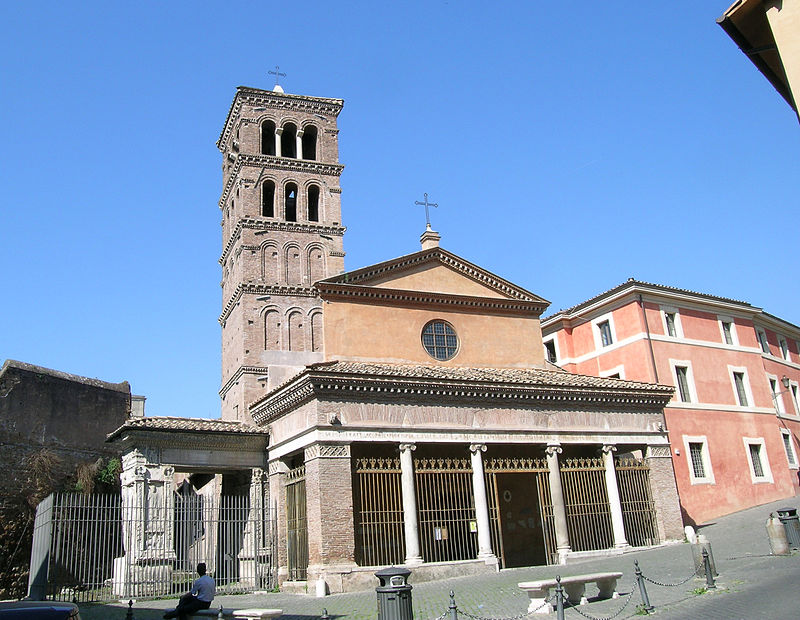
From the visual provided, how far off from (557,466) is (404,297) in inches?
260

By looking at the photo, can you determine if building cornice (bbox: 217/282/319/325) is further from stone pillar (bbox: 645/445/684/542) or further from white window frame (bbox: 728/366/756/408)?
white window frame (bbox: 728/366/756/408)

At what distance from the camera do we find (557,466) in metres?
19.7

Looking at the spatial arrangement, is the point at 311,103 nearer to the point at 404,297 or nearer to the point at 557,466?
the point at 404,297

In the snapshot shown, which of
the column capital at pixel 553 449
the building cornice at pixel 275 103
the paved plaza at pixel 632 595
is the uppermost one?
the building cornice at pixel 275 103

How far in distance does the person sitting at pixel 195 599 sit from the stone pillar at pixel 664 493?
1479cm

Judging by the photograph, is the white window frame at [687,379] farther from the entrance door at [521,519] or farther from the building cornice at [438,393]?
the entrance door at [521,519]

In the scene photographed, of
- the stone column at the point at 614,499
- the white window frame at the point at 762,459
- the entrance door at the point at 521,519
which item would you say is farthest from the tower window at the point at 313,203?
the white window frame at the point at 762,459

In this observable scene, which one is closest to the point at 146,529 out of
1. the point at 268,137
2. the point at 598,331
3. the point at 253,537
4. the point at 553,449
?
the point at 253,537

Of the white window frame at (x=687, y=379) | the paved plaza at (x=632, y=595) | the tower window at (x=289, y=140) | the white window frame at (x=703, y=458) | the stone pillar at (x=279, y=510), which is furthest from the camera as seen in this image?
the tower window at (x=289, y=140)

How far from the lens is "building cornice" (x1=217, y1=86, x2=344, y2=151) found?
110 ft

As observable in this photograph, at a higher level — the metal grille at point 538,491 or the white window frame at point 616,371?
the white window frame at point 616,371

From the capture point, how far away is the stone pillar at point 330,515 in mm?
16109

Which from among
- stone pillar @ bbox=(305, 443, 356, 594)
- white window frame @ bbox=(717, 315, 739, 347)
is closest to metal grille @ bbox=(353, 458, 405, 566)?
stone pillar @ bbox=(305, 443, 356, 594)

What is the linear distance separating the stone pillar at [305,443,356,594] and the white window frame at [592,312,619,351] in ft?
47.0
